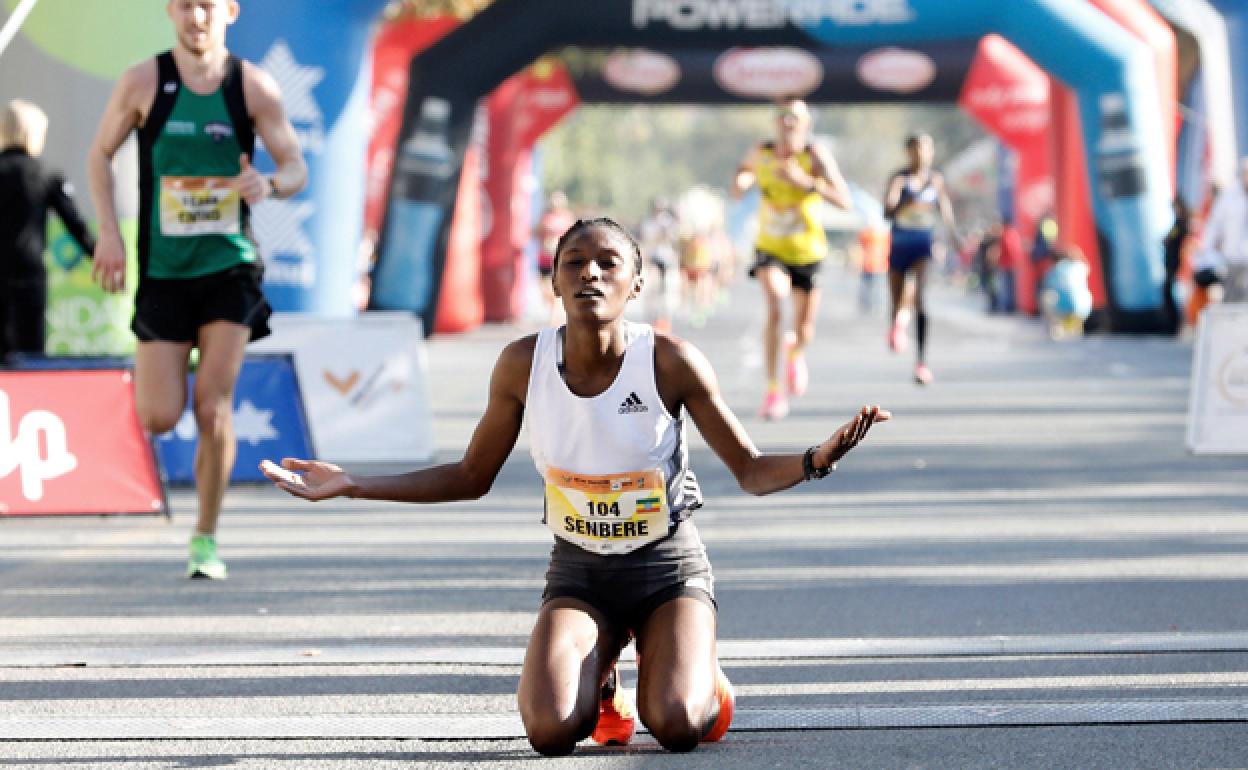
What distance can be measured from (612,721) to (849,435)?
→ 3.07 feet

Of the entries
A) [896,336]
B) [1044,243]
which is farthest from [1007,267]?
[896,336]

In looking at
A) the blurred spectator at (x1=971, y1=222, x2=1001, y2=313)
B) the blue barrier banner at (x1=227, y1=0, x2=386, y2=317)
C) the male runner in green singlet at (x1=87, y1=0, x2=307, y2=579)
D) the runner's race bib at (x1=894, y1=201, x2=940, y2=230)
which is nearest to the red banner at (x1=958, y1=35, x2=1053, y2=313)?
the blurred spectator at (x1=971, y1=222, x2=1001, y2=313)

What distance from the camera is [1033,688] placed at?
5734 mm

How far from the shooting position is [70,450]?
30.9 feet

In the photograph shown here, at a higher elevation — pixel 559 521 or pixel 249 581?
pixel 559 521

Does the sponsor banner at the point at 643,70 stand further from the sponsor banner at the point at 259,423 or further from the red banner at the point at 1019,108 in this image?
the sponsor banner at the point at 259,423

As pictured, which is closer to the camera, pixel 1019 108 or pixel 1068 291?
pixel 1068 291

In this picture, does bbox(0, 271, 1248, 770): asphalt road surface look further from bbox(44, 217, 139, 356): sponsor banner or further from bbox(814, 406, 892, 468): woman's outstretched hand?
bbox(44, 217, 139, 356): sponsor banner

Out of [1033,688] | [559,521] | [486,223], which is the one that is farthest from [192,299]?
[486,223]

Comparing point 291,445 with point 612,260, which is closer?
point 612,260

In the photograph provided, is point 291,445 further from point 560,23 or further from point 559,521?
point 560,23

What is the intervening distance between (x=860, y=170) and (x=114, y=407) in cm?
12711

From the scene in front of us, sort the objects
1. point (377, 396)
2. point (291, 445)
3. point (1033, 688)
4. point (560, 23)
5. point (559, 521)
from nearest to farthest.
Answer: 1. point (559, 521)
2. point (1033, 688)
3. point (291, 445)
4. point (377, 396)
5. point (560, 23)

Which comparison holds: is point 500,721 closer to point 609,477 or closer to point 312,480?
point 609,477
